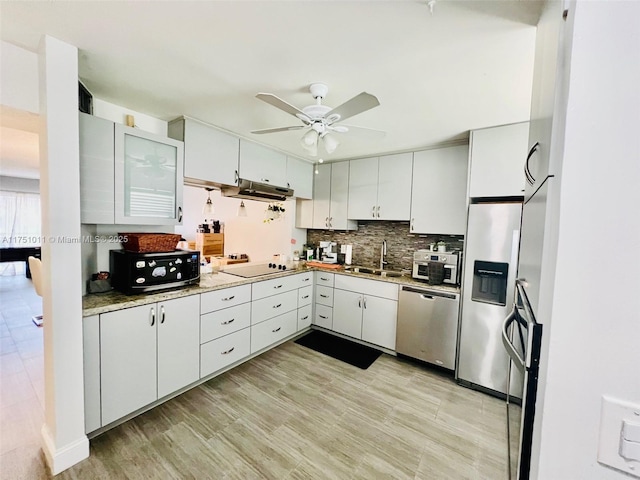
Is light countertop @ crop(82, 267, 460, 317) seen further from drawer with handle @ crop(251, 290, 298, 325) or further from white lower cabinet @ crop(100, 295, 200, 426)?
drawer with handle @ crop(251, 290, 298, 325)

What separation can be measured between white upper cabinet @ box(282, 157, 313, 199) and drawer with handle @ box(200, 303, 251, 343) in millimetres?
1748

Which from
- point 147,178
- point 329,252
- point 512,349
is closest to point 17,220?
point 147,178

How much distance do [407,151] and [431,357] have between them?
7.70 feet

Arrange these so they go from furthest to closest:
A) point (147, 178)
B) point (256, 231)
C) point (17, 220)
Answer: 1. point (17, 220)
2. point (256, 231)
3. point (147, 178)

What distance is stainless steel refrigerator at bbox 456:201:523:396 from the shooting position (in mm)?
2309

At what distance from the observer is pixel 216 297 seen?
7.89ft

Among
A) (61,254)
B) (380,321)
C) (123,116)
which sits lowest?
(380,321)

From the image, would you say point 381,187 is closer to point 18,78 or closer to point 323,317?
point 323,317

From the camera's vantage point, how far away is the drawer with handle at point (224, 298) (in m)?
2.32

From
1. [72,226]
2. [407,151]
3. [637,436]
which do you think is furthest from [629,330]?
[407,151]

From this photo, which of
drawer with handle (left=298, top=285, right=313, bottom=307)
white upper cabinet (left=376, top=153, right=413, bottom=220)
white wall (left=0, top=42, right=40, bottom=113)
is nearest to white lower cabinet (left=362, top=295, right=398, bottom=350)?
drawer with handle (left=298, top=285, right=313, bottom=307)

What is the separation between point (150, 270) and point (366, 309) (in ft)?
7.47

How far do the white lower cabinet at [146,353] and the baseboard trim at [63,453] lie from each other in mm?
145

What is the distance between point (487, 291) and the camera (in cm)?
244
